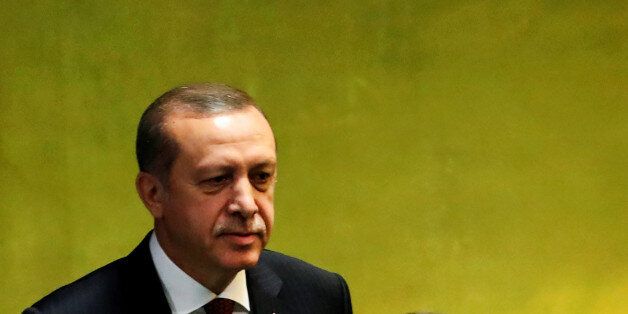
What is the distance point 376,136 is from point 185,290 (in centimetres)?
113

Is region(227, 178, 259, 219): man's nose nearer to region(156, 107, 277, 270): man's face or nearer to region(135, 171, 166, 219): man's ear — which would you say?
region(156, 107, 277, 270): man's face

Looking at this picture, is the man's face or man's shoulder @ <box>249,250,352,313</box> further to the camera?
man's shoulder @ <box>249,250,352,313</box>

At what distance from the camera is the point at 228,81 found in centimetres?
254

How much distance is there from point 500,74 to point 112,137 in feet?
2.93

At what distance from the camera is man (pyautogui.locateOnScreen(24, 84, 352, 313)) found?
1462 mm

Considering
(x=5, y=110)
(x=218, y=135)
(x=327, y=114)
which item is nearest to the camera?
(x=218, y=135)

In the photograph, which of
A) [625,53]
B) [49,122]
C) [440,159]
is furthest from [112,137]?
[625,53]

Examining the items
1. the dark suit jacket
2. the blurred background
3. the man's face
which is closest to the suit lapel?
the dark suit jacket

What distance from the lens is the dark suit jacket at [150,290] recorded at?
158 centimetres

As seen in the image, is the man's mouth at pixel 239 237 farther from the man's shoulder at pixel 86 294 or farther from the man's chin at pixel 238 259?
the man's shoulder at pixel 86 294

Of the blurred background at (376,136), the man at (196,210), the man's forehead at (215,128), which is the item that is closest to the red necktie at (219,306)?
the man at (196,210)

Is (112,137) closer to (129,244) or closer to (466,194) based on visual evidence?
(129,244)

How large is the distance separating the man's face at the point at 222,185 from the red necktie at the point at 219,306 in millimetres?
96

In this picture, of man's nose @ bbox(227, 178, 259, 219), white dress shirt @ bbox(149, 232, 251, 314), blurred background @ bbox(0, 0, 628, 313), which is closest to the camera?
man's nose @ bbox(227, 178, 259, 219)
